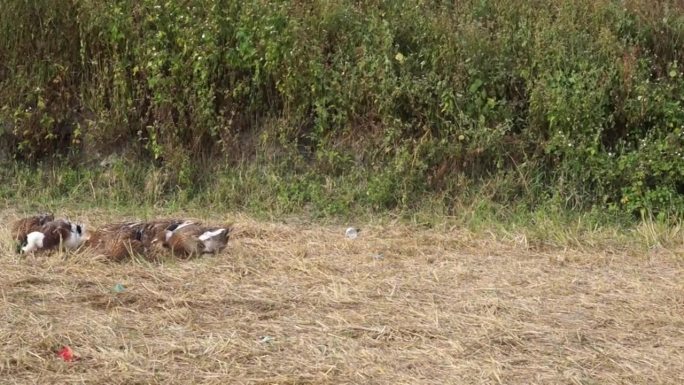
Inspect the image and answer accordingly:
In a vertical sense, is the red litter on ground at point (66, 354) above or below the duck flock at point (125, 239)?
above

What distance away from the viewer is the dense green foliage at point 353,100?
7605 mm

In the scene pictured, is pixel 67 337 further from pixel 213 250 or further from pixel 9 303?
pixel 213 250

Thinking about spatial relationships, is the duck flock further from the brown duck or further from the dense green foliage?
the dense green foliage

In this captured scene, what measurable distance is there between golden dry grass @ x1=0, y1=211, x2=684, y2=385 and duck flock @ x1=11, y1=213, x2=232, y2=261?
10 centimetres

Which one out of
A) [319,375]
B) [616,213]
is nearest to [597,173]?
[616,213]

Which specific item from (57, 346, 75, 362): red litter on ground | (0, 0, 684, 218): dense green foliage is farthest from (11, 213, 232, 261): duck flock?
(0, 0, 684, 218): dense green foliage

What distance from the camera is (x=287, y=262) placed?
618 cm

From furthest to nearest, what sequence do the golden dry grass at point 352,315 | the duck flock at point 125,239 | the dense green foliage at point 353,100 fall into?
the dense green foliage at point 353,100, the duck flock at point 125,239, the golden dry grass at point 352,315

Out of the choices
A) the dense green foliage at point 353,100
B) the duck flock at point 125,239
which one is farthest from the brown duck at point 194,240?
the dense green foliage at point 353,100

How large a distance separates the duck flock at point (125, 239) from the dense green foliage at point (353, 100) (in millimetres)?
1518

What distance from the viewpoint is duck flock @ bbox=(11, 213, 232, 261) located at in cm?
614

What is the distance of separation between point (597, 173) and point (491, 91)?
1.05 m

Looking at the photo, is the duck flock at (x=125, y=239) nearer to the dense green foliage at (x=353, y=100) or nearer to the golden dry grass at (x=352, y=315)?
the golden dry grass at (x=352, y=315)

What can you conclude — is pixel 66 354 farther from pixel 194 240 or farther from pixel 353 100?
pixel 353 100
